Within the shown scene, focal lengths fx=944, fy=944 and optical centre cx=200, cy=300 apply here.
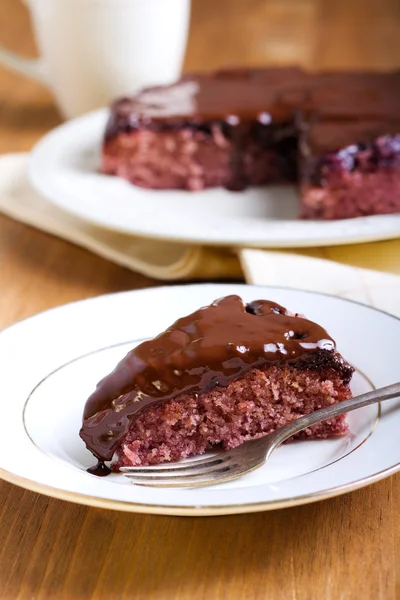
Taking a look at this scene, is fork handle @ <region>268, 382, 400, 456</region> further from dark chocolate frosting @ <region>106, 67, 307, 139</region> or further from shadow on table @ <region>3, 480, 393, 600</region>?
dark chocolate frosting @ <region>106, 67, 307, 139</region>

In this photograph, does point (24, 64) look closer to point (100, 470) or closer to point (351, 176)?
point (351, 176)

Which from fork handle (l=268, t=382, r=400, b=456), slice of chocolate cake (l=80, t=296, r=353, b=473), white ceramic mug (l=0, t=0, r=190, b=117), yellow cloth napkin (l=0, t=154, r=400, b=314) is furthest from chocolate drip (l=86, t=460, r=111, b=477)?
white ceramic mug (l=0, t=0, r=190, b=117)

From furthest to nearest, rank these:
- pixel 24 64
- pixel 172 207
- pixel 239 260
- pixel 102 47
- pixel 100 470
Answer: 1. pixel 24 64
2. pixel 102 47
3. pixel 172 207
4. pixel 239 260
5. pixel 100 470

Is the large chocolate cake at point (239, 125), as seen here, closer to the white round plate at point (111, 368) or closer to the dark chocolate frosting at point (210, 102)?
the dark chocolate frosting at point (210, 102)

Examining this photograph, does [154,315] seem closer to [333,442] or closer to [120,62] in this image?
[333,442]

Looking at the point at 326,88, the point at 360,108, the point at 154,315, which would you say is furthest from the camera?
the point at 326,88

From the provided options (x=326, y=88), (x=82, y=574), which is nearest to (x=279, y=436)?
(x=82, y=574)

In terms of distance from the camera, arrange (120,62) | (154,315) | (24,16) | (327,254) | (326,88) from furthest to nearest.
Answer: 1. (24,16)
2. (120,62)
3. (326,88)
4. (327,254)
5. (154,315)

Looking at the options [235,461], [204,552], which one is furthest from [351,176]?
[204,552]
